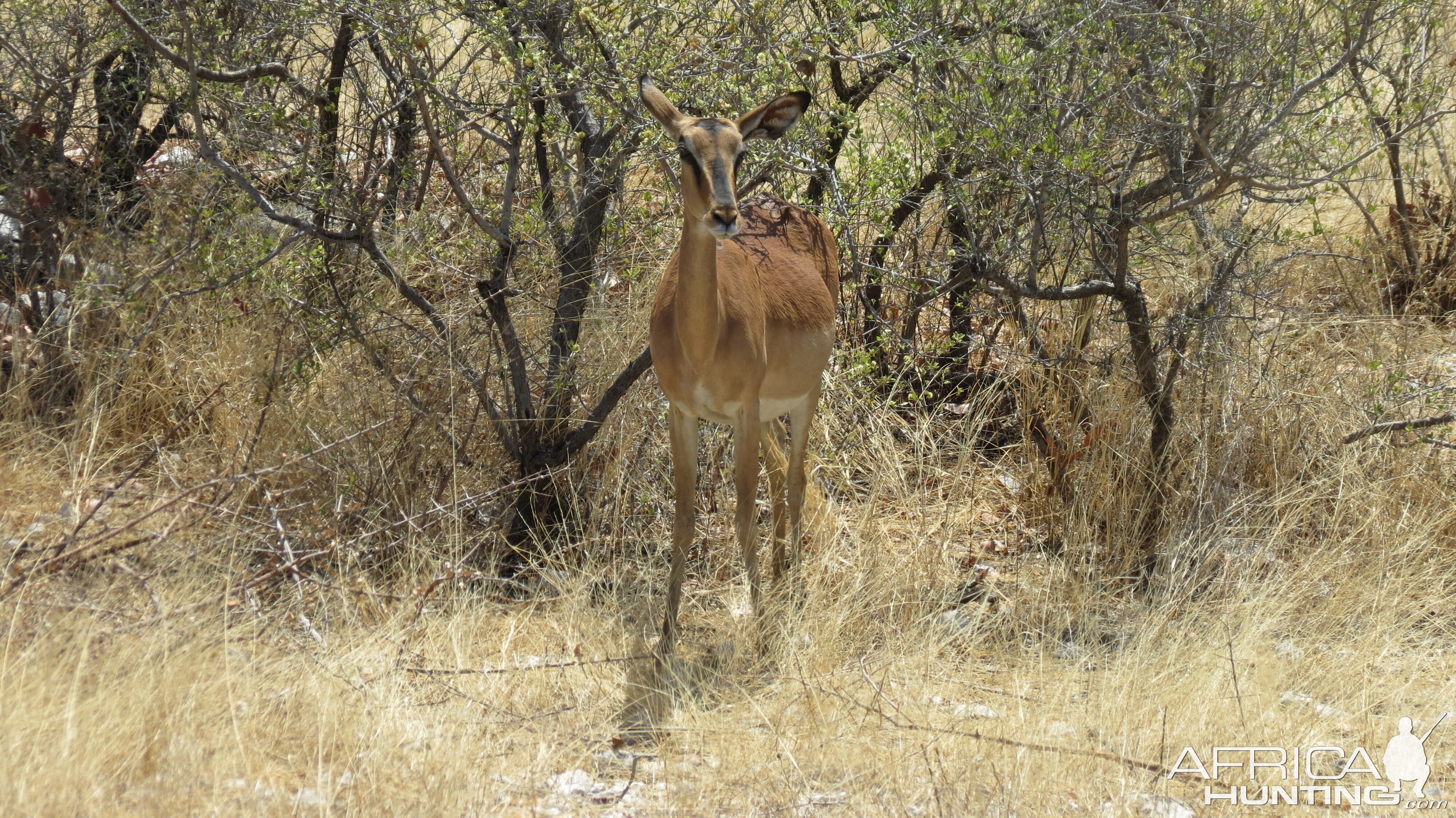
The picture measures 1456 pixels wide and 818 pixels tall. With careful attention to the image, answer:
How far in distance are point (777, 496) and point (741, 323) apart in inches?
42.4

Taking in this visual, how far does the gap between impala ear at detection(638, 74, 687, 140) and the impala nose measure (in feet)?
1.72

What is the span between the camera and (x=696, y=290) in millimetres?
4629

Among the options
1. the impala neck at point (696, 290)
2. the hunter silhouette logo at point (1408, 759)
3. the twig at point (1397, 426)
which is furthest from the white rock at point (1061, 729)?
the twig at point (1397, 426)

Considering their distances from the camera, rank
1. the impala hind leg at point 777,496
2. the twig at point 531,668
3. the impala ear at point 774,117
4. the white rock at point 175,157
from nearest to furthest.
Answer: the twig at point 531,668, the impala ear at point 774,117, the impala hind leg at point 777,496, the white rock at point 175,157

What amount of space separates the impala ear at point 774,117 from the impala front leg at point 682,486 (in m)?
1.18

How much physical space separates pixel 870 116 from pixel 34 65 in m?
A: 5.63

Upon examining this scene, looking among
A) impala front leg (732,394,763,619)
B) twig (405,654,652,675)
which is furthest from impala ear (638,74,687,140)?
A: twig (405,654,652,675)

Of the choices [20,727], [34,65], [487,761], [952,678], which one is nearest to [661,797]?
[487,761]

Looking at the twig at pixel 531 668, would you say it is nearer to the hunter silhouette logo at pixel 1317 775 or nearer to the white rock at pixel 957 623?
the white rock at pixel 957 623

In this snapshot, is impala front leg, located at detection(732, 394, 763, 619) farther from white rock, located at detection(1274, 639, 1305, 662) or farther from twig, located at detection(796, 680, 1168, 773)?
white rock, located at detection(1274, 639, 1305, 662)

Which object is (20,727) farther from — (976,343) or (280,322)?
(976,343)

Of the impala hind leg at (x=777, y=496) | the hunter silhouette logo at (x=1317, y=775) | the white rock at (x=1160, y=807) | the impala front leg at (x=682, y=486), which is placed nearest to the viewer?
the white rock at (x=1160, y=807)

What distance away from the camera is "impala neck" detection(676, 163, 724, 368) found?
454cm

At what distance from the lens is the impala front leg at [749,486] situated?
498cm
